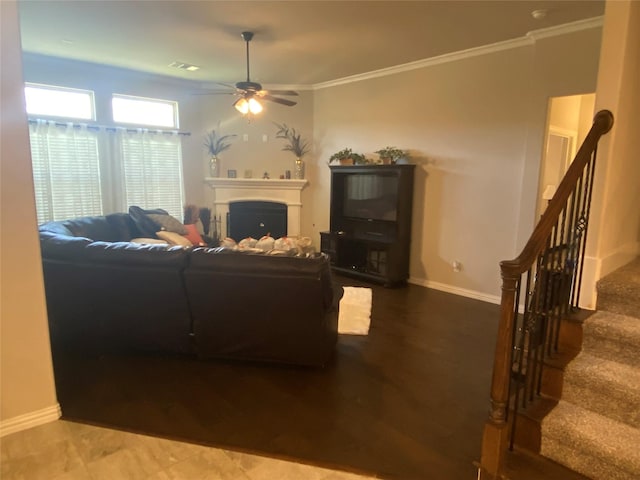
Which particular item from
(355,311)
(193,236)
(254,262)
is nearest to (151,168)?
(193,236)

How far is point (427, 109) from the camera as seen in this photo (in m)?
5.40

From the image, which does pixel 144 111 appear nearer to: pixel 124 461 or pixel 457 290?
pixel 457 290

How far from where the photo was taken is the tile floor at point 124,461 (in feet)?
6.81

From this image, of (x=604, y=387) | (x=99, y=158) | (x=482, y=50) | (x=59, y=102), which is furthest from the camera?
(x=99, y=158)

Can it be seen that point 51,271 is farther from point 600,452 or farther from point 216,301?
point 600,452

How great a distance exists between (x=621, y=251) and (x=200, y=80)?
6.24m

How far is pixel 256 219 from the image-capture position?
23.8 ft

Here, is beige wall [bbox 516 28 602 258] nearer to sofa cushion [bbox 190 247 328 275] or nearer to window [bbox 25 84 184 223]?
sofa cushion [bbox 190 247 328 275]

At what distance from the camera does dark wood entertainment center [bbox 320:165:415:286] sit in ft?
18.1

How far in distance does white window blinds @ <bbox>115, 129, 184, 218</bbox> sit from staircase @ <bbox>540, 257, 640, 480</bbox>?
6.09m

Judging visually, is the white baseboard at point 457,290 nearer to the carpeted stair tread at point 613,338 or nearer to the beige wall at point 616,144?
the beige wall at point 616,144

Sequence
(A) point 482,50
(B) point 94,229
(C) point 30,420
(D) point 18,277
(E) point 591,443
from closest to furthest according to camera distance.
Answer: (E) point 591,443
(D) point 18,277
(C) point 30,420
(A) point 482,50
(B) point 94,229

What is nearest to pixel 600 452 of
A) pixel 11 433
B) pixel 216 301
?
pixel 216 301

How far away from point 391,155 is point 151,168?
3738 millimetres
